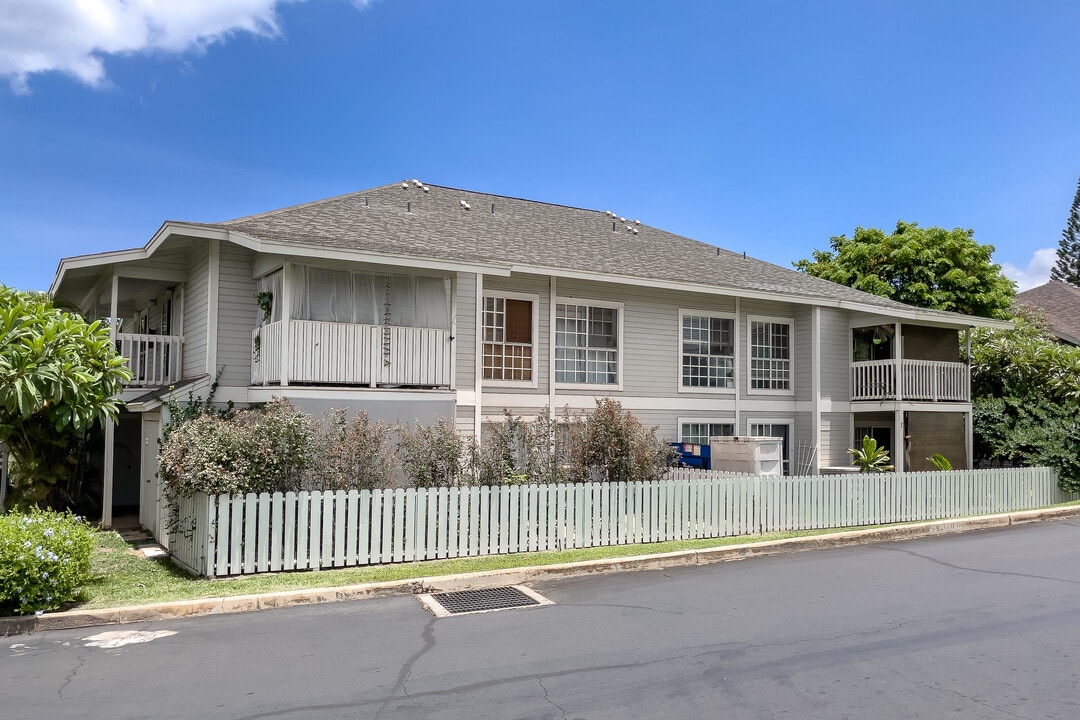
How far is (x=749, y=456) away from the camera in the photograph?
55.1 ft

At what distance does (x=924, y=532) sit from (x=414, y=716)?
1197cm

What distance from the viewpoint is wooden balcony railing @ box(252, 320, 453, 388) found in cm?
1391

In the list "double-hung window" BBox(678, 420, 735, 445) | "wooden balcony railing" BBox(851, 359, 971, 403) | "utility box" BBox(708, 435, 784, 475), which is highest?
"wooden balcony railing" BBox(851, 359, 971, 403)

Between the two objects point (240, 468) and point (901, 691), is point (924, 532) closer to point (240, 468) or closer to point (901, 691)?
point (901, 691)

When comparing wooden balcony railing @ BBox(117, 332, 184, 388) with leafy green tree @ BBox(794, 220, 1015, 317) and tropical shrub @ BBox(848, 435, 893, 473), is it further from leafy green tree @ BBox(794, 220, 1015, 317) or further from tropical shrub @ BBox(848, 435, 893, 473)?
leafy green tree @ BBox(794, 220, 1015, 317)

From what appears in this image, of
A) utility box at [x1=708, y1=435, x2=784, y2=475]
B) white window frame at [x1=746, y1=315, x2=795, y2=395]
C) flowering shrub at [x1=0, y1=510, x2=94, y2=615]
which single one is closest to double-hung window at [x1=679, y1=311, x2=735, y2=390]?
white window frame at [x1=746, y1=315, x2=795, y2=395]

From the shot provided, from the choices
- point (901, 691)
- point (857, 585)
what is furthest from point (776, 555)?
point (901, 691)

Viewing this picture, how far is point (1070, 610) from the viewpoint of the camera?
8734 millimetres

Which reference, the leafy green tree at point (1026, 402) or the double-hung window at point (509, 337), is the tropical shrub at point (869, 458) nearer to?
the leafy green tree at point (1026, 402)

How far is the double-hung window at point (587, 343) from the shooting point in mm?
18594

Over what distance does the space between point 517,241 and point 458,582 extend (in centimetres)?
1052

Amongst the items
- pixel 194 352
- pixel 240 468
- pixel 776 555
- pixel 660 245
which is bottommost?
pixel 776 555

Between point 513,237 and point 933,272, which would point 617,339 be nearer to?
point 513,237

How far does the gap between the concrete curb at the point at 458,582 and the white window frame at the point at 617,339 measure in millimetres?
6547
